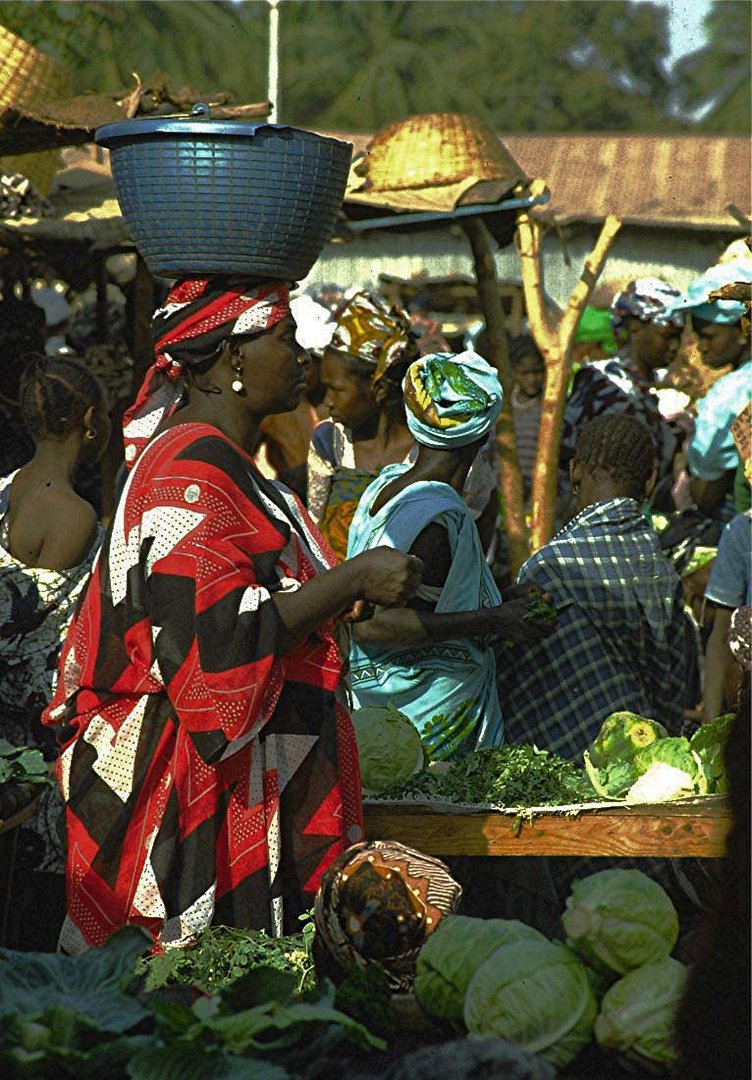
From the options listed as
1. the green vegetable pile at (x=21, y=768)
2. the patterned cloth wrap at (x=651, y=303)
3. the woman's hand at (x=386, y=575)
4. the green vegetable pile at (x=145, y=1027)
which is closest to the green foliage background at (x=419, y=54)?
the patterned cloth wrap at (x=651, y=303)

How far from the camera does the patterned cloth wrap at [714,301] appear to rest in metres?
6.47

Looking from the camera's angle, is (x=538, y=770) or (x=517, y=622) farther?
(x=517, y=622)

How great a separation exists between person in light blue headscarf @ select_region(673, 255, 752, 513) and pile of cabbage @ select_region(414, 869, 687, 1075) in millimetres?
3651

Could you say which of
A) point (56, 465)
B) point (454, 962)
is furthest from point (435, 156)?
point (454, 962)

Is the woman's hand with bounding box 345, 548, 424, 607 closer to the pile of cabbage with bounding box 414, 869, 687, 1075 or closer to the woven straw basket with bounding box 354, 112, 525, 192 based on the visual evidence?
the pile of cabbage with bounding box 414, 869, 687, 1075

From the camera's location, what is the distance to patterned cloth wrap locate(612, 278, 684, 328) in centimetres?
846

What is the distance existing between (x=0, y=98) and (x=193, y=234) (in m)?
3.87

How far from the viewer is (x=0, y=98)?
6.41 m

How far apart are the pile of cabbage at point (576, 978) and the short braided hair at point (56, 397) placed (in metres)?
2.89

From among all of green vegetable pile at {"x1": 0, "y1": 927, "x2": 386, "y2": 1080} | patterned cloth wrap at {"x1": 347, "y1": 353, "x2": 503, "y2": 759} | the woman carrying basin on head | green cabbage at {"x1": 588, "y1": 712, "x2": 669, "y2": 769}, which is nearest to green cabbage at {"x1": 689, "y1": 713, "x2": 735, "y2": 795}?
green cabbage at {"x1": 588, "y1": 712, "x2": 669, "y2": 769}

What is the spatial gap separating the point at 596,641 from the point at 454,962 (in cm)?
228

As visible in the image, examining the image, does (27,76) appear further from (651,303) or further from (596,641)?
(596,641)

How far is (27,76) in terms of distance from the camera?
6609 mm

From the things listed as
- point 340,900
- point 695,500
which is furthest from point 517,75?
point 340,900
